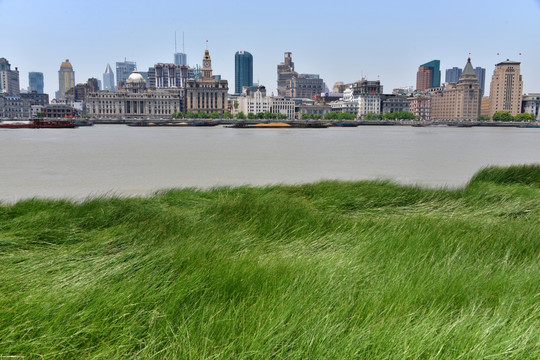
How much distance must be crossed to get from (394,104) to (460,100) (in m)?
22.6

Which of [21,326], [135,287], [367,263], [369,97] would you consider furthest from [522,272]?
[369,97]

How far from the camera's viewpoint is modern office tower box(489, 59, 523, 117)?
153875 mm

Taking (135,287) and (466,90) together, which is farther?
(466,90)

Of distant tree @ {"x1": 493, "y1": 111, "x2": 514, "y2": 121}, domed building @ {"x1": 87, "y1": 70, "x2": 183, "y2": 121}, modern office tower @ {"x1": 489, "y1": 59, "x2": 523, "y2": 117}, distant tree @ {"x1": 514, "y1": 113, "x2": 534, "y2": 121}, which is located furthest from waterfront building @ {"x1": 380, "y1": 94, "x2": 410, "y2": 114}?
domed building @ {"x1": 87, "y1": 70, "x2": 183, "y2": 121}

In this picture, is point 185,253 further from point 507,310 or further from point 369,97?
point 369,97

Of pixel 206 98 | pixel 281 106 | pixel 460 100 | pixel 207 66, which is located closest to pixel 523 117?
pixel 460 100

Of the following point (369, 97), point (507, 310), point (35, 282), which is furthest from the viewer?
point (369, 97)

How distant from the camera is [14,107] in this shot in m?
156

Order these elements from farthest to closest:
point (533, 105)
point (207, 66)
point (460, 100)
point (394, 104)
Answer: point (207, 66) → point (394, 104) → point (460, 100) → point (533, 105)

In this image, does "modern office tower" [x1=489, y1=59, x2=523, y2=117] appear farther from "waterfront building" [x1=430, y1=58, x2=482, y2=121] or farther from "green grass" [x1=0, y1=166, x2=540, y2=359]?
"green grass" [x1=0, y1=166, x2=540, y2=359]

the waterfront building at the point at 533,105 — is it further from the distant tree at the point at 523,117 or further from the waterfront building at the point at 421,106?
the waterfront building at the point at 421,106

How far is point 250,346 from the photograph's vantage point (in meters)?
2.30

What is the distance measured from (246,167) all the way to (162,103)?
140 metres

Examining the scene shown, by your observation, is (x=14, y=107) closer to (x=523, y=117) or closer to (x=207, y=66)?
(x=207, y=66)
